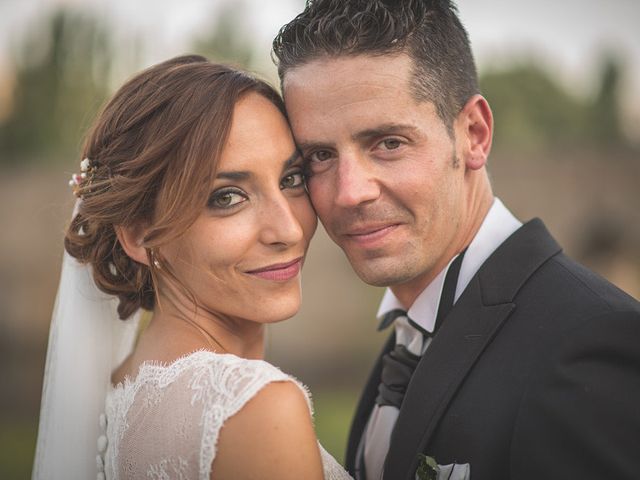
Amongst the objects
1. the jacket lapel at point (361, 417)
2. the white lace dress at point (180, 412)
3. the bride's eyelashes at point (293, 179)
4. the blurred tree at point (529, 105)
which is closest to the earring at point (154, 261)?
the white lace dress at point (180, 412)

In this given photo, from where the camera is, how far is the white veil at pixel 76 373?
10.1 feet

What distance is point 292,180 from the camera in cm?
320

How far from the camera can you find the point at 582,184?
41.4 feet

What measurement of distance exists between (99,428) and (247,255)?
113cm

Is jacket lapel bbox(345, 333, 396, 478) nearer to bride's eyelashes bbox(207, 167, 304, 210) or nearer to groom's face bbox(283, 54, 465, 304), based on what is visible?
groom's face bbox(283, 54, 465, 304)

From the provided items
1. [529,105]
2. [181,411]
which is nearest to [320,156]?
[181,411]

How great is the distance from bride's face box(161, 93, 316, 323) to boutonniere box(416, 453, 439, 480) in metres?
0.91

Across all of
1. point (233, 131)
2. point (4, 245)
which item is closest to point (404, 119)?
point (233, 131)

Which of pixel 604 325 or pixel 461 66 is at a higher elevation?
pixel 461 66

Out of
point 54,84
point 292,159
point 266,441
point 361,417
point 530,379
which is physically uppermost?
point 54,84

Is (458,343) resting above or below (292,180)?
below

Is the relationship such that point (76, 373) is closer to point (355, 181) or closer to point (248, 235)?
point (248, 235)

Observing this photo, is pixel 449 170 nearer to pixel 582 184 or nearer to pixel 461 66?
pixel 461 66

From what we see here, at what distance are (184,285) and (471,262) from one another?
4.35 ft
